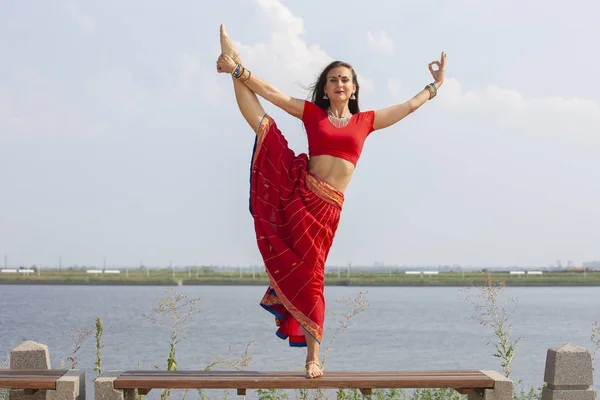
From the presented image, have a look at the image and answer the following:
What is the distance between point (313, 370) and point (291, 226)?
3.02 feet

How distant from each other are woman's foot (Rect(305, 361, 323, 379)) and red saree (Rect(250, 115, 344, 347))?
20cm

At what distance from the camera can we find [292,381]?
Answer: 423 cm

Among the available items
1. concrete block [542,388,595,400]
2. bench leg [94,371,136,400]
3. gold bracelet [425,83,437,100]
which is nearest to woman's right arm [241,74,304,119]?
gold bracelet [425,83,437,100]

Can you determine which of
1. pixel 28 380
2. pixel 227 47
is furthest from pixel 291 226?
pixel 28 380

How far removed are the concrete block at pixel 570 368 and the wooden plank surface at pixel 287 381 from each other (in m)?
0.71

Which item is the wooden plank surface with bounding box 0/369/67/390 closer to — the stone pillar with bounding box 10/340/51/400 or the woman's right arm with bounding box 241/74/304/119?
the stone pillar with bounding box 10/340/51/400

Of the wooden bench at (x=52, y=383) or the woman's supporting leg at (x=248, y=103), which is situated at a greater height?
the woman's supporting leg at (x=248, y=103)

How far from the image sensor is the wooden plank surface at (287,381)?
417 cm

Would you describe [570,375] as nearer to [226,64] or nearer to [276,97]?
[276,97]

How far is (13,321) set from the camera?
101 ft

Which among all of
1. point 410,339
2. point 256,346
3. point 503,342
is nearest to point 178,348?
point 256,346

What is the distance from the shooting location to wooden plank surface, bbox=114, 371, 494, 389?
4168mm

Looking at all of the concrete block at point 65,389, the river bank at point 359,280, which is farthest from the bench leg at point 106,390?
the river bank at point 359,280

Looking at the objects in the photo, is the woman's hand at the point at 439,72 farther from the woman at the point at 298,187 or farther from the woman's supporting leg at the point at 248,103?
the woman's supporting leg at the point at 248,103
